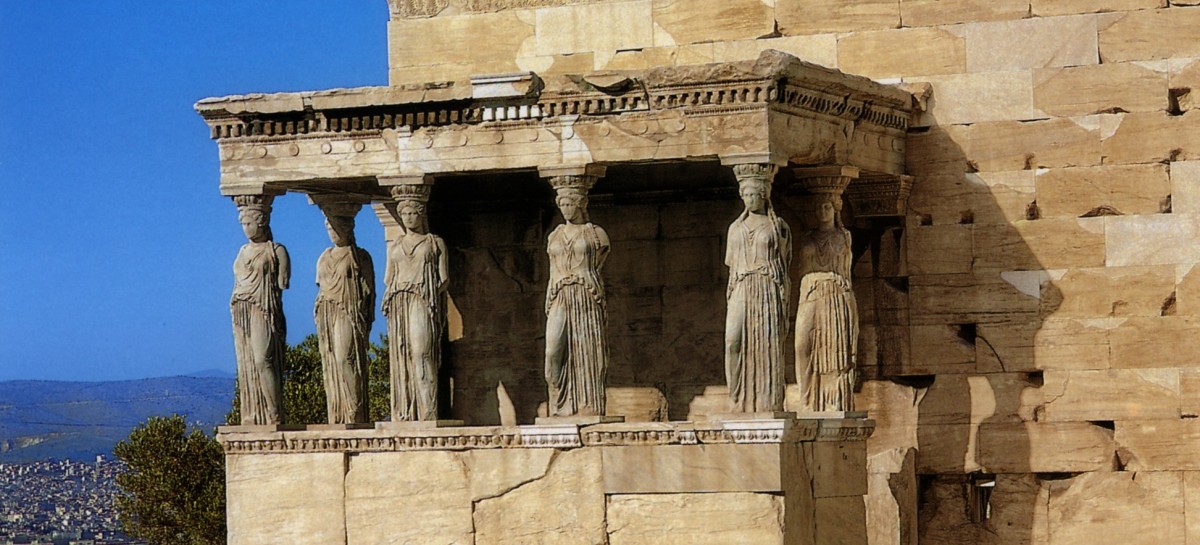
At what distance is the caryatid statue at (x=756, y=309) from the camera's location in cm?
1747

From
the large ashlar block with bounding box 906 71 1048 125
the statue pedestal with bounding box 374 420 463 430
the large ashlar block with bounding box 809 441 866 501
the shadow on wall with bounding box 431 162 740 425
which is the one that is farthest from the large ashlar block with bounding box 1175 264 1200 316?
the statue pedestal with bounding box 374 420 463 430

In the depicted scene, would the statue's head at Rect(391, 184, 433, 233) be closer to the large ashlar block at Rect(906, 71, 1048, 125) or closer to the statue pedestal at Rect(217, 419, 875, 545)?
the statue pedestal at Rect(217, 419, 875, 545)

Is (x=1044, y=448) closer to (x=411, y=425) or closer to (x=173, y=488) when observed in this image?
(x=411, y=425)

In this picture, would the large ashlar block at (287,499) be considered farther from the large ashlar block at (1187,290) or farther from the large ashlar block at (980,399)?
the large ashlar block at (1187,290)

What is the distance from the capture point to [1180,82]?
18.7 metres

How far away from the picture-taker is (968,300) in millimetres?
19109

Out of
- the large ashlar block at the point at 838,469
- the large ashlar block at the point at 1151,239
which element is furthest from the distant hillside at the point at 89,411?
the large ashlar block at the point at 1151,239

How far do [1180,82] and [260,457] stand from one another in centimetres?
693

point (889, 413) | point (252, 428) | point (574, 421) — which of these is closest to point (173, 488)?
point (252, 428)

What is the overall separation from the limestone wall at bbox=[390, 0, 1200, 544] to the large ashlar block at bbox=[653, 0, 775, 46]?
18 millimetres

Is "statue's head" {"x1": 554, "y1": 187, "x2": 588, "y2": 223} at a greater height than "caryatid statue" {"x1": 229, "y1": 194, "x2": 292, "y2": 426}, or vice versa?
"statue's head" {"x1": 554, "y1": 187, "x2": 588, "y2": 223}

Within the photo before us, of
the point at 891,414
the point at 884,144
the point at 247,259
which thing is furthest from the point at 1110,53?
the point at 247,259

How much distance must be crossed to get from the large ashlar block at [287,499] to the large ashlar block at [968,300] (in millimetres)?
4284

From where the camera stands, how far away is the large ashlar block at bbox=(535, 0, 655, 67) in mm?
19828
